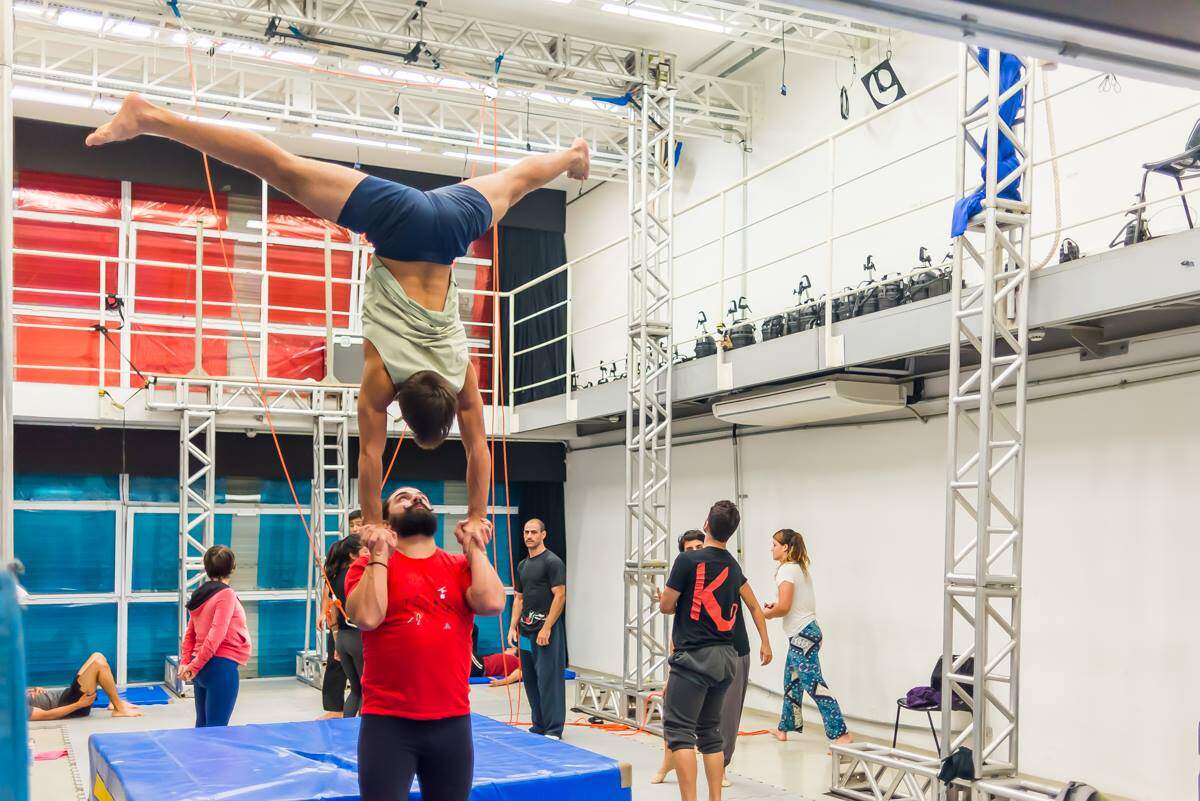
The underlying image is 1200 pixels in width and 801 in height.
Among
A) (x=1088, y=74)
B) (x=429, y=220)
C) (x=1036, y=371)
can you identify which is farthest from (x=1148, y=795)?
(x=429, y=220)

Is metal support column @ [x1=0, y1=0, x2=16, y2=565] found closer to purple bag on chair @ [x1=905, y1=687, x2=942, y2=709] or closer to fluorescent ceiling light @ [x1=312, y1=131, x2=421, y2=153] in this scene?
purple bag on chair @ [x1=905, y1=687, x2=942, y2=709]

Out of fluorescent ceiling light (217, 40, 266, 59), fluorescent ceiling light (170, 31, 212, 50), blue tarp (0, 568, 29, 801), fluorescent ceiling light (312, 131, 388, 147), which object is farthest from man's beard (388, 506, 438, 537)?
fluorescent ceiling light (312, 131, 388, 147)

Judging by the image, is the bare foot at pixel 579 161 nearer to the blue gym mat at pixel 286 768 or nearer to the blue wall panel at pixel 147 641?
the blue gym mat at pixel 286 768

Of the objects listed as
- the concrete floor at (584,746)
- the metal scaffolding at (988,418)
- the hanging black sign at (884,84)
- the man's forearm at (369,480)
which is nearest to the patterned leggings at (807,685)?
the concrete floor at (584,746)

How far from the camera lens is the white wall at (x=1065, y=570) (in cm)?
574

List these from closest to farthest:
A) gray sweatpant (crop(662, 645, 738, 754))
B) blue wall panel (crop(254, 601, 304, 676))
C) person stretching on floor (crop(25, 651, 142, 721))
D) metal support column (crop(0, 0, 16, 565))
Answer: metal support column (crop(0, 0, 16, 565))
gray sweatpant (crop(662, 645, 738, 754))
person stretching on floor (crop(25, 651, 142, 721))
blue wall panel (crop(254, 601, 304, 676))

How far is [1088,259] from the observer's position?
512 cm

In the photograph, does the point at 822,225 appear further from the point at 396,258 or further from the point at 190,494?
the point at 396,258

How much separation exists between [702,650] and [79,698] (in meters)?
5.91

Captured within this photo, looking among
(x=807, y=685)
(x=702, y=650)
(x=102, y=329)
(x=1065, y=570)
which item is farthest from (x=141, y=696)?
(x=1065, y=570)

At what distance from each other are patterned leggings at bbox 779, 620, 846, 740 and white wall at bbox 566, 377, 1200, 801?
56 centimetres

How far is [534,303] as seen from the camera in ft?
42.6

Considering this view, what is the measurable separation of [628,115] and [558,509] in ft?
15.2

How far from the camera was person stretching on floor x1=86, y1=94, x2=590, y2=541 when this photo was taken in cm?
265
